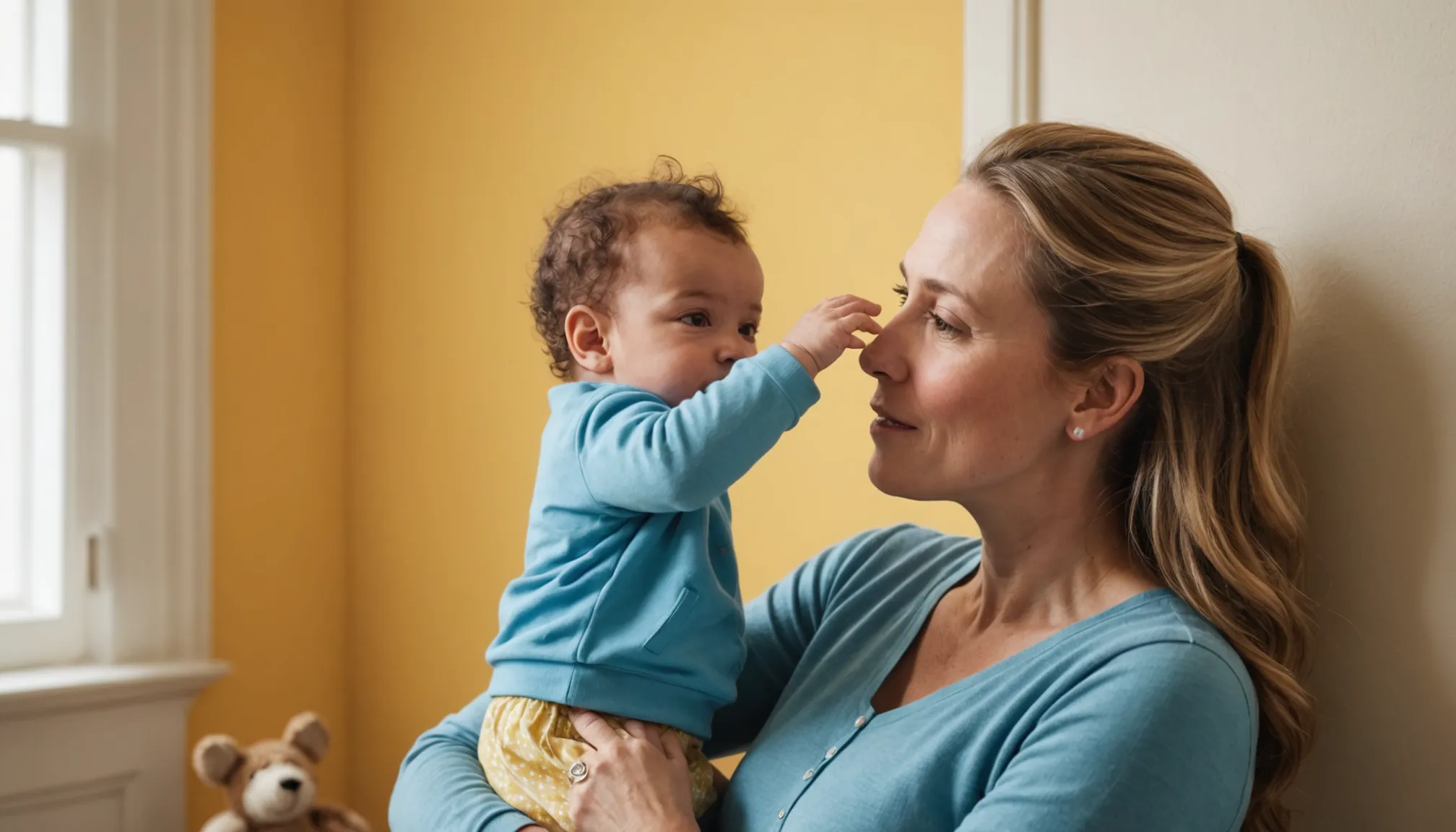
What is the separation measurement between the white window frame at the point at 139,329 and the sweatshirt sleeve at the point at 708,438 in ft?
5.01

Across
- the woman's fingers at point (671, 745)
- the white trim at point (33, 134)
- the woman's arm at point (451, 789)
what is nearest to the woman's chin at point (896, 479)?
the woman's fingers at point (671, 745)

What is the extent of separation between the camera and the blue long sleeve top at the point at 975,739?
97 centimetres

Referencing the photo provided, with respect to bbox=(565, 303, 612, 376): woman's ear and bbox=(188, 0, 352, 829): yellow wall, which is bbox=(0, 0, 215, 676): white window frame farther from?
bbox=(565, 303, 612, 376): woman's ear

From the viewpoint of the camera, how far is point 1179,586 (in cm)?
111

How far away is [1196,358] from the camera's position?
118cm

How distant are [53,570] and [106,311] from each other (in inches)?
20.1

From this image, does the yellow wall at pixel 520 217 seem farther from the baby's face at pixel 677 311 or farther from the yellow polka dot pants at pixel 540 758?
the yellow polka dot pants at pixel 540 758

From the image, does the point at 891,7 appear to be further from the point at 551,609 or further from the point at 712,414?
the point at 551,609

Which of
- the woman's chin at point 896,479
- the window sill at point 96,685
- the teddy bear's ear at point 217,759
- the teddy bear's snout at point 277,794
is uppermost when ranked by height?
the woman's chin at point 896,479

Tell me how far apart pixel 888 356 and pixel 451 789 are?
67 cm

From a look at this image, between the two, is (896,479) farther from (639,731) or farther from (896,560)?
(639,731)

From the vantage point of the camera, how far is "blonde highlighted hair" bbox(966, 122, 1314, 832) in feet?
3.63

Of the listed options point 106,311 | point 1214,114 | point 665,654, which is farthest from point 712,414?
point 106,311

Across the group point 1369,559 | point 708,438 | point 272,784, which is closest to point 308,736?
point 272,784
